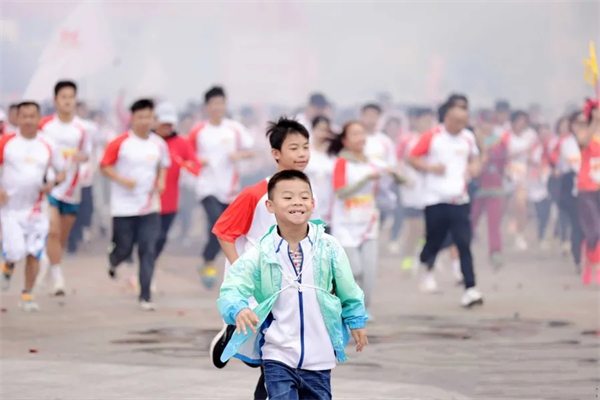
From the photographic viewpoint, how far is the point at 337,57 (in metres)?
26.2

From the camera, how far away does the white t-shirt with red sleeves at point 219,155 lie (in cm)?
1384

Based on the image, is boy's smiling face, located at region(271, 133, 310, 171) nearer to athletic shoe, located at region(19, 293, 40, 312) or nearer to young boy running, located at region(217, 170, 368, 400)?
young boy running, located at region(217, 170, 368, 400)

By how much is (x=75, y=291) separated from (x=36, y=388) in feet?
18.9

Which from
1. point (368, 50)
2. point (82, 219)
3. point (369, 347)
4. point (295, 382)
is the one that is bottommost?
point (369, 347)

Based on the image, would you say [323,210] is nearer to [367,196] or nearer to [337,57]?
[367,196]

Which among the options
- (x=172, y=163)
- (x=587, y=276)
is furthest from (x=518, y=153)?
(x=172, y=163)

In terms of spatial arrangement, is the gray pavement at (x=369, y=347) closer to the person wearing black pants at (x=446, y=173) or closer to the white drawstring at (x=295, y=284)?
the person wearing black pants at (x=446, y=173)

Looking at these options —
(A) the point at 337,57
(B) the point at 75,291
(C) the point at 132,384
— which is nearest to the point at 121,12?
(A) the point at 337,57

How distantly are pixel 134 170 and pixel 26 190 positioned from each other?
3.13ft

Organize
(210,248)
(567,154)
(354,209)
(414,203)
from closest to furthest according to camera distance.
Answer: (354,209) → (210,248) → (567,154) → (414,203)

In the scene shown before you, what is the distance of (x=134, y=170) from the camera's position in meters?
11.9

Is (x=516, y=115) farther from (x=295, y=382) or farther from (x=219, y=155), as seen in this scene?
(x=295, y=382)

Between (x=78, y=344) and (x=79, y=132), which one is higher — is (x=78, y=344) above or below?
below

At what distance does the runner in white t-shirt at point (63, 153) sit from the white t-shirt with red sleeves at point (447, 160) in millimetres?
3097
